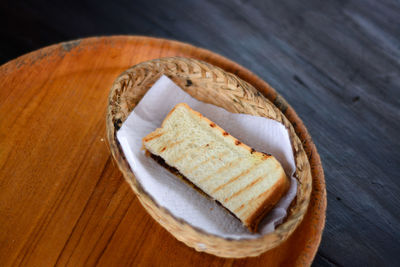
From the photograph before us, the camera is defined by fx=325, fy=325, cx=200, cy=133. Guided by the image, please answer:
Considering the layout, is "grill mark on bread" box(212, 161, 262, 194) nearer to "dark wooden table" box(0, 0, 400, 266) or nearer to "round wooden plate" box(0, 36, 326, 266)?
"round wooden plate" box(0, 36, 326, 266)

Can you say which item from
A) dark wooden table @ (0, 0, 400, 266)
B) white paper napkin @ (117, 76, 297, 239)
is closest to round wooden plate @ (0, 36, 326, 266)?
white paper napkin @ (117, 76, 297, 239)

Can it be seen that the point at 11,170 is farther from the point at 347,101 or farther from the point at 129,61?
the point at 347,101

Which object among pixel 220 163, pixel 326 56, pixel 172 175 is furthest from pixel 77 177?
pixel 326 56

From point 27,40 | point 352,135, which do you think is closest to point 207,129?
point 352,135

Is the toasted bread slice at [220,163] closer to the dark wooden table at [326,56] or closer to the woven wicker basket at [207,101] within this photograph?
the woven wicker basket at [207,101]

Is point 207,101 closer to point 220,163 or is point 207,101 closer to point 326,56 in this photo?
point 220,163
